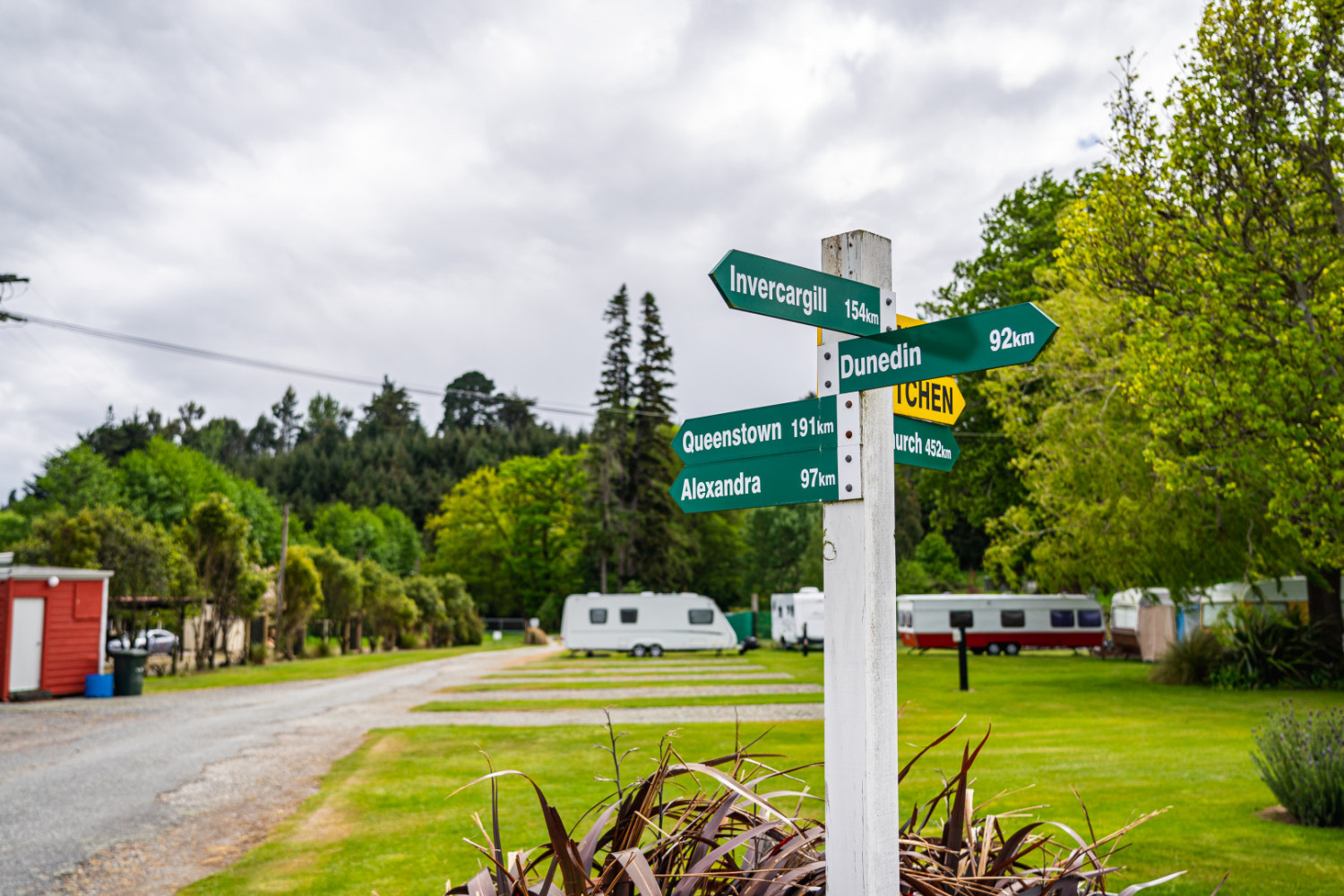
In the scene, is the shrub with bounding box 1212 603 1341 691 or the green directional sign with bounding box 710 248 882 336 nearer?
the green directional sign with bounding box 710 248 882 336

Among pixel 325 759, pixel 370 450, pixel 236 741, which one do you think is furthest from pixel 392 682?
pixel 370 450

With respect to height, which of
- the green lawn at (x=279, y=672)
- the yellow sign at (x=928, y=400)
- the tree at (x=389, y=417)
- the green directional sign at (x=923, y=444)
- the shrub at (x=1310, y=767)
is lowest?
the green lawn at (x=279, y=672)

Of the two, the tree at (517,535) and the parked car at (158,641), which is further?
the tree at (517,535)

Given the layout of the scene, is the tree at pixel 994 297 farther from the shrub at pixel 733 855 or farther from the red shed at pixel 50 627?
the shrub at pixel 733 855

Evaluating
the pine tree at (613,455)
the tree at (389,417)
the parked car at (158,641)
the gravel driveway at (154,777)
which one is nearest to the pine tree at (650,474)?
the pine tree at (613,455)

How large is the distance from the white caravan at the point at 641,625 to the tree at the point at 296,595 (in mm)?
8937

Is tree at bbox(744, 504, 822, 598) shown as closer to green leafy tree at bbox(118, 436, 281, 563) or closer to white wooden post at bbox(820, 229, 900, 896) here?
green leafy tree at bbox(118, 436, 281, 563)

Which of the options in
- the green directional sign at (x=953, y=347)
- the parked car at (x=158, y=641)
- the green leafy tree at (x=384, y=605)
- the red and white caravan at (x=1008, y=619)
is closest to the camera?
the green directional sign at (x=953, y=347)

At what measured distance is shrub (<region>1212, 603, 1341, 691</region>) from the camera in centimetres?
1903

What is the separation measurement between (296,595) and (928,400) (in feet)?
117

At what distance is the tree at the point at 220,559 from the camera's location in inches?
1069

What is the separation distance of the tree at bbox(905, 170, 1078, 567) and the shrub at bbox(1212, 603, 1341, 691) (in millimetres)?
10281

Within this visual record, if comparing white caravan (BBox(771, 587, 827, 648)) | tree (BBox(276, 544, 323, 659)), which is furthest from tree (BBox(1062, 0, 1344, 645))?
tree (BBox(276, 544, 323, 659))

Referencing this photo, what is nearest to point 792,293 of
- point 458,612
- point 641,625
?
point 641,625
